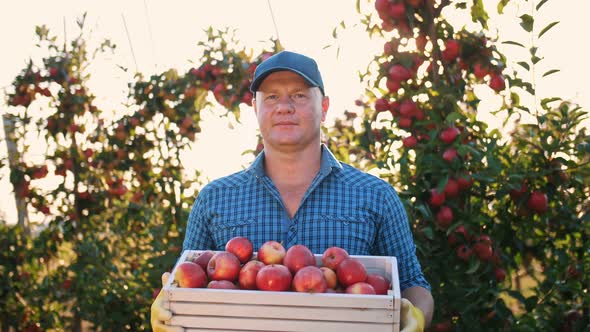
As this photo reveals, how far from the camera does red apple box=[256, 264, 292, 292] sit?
5.13ft

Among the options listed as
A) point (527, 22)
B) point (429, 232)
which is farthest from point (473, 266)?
point (527, 22)

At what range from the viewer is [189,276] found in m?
1.59

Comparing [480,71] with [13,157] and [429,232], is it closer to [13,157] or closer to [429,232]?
[429,232]

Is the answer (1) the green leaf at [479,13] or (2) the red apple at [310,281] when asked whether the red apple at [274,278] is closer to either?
(2) the red apple at [310,281]

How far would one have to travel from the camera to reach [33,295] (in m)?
4.46

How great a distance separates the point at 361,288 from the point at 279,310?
0.65 ft

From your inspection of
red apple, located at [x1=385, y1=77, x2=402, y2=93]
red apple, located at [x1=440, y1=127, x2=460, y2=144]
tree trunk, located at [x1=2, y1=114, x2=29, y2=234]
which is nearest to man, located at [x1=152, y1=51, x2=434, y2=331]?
red apple, located at [x1=440, y1=127, x2=460, y2=144]

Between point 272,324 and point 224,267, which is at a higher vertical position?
point 224,267

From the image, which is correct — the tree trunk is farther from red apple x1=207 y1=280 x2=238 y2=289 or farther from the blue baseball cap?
red apple x1=207 y1=280 x2=238 y2=289

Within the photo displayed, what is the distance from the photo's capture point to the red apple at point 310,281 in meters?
1.54

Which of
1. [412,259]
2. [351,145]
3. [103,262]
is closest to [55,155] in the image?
[103,262]

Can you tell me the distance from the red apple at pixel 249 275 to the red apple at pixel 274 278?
45 millimetres

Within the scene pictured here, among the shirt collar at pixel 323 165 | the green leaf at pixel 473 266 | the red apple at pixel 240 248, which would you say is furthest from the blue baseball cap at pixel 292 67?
the green leaf at pixel 473 266

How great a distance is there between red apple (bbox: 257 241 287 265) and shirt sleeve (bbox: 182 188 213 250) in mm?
451
